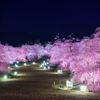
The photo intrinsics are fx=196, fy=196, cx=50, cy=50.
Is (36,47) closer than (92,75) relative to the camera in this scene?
No

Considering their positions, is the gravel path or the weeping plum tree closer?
the gravel path

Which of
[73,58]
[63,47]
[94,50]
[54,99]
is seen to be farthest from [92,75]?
[63,47]

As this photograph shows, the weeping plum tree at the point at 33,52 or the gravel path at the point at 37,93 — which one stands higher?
the weeping plum tree at the point at 33,52

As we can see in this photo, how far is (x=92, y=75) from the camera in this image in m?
13.5

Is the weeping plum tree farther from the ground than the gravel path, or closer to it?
farther from the ground

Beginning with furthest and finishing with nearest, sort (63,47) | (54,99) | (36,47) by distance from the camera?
1. (36,47)
2. (63,47)
3. (54,99)

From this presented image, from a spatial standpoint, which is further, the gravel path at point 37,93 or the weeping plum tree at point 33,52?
the weeping plum tree at point 33,52

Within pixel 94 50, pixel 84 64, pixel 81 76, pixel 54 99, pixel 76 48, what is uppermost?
pixel 76 48

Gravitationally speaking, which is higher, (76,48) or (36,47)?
(36,47)

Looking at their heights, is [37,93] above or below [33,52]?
below

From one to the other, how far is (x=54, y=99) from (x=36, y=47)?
243 feet

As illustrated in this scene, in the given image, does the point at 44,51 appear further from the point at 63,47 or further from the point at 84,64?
the point at 84,64

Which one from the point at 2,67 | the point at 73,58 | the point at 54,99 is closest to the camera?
the point at 54,99

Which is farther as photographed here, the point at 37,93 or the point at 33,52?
the point at 33,52
